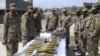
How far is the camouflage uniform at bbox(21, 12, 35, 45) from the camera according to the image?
38.8ft

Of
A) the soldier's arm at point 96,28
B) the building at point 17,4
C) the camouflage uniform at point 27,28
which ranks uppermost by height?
the soldier's arm at point 96,28

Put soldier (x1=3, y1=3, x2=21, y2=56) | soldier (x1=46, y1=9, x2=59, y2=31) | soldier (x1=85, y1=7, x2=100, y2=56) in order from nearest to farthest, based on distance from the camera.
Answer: soldier (x1=85, y1=7, x2=100, y2=56), soldier (x1=3, y1=3, x2=21, y2=56), soldier (x1=46, y1=9, x2=59, y2=31)

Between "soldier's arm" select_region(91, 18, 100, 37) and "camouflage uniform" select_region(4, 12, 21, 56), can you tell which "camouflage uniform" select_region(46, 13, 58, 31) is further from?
"soldier's arm" select_region(91, 18, 100, 37)

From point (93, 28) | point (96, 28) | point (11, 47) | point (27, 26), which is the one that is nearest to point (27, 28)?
point (27, 26)

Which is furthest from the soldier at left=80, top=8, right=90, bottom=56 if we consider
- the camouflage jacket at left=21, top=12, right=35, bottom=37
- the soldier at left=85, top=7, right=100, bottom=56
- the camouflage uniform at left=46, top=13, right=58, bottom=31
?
the camouflage uniform at left=46, top=13, right=58, bottom=31

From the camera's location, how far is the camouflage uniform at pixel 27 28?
1184cm

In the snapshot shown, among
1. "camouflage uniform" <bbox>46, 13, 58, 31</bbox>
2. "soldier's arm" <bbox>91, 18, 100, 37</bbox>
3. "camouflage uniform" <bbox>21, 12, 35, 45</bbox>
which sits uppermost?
"soldier's arm" <bbox>91, 18, 100, 37</bbox>

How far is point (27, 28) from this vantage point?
12.0m

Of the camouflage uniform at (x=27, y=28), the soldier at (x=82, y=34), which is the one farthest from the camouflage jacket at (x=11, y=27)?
the soldier at (x=82, y=34)

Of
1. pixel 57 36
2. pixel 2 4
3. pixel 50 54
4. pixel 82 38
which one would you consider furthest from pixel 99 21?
pixel 2 4

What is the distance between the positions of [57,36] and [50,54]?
11.7 ft

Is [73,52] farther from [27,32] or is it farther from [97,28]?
[97,28]

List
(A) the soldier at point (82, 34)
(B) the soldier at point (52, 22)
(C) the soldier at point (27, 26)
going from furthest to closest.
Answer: (B) the soldier at point (52, 22), (A) the soldier at point (82, 34), (C) the soldier at point (27, 26)

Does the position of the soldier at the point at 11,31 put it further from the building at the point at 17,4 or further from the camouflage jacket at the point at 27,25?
the building at the point at 17,4
